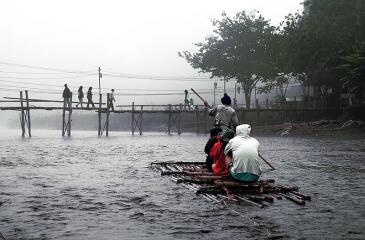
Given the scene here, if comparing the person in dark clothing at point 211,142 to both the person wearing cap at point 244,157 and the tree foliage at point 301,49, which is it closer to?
the person wearing cap at point 244,157

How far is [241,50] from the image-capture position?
5328 cm

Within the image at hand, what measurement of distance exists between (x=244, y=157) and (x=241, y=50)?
151ft

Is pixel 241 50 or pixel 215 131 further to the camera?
pixel 241 50

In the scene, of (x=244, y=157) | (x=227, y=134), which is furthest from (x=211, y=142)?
(x=244, y=157)

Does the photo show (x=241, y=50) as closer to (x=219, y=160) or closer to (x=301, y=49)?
(x=301, y=49)

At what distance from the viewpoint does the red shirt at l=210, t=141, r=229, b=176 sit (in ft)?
32.5

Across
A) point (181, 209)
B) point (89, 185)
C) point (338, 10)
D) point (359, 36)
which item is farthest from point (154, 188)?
point (338, 10)

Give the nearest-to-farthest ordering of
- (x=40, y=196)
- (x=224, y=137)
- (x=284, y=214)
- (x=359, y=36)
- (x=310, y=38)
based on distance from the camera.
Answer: (x=284, y=214)
(x=40, y=196)
(x=224, y=137)
(x=359, y=36)
(x=310, y=38)

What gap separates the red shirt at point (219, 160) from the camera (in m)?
9.90

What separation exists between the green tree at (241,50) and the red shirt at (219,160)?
42.3m

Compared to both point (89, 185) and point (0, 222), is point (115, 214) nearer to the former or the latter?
point (0, 222)

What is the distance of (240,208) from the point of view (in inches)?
276

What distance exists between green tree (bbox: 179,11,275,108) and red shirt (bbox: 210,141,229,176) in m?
42.3

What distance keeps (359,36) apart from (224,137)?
29.2m
